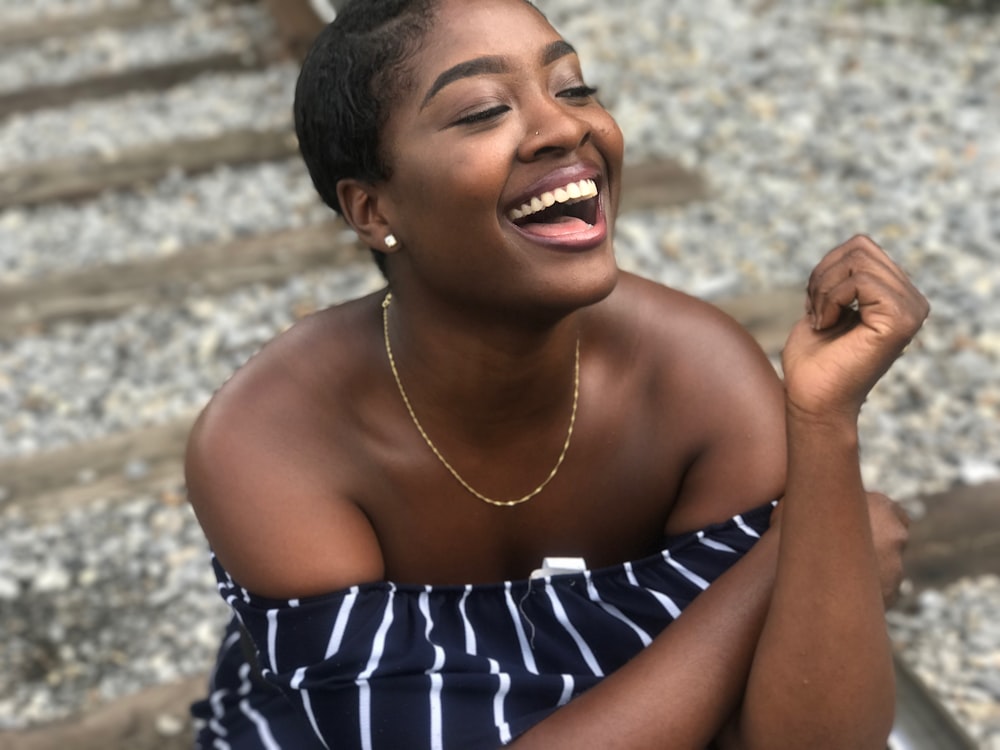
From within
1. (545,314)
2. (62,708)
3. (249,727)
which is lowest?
(62,708)

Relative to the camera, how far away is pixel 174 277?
15.2 ft

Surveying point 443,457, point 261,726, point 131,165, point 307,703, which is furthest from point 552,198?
point 131,165

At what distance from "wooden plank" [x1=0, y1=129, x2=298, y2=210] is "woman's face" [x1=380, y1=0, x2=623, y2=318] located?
11.4 feet

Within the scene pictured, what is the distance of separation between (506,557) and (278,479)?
1.35 ft

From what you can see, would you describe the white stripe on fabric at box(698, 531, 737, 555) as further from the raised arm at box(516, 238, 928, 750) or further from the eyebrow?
the eyebrow

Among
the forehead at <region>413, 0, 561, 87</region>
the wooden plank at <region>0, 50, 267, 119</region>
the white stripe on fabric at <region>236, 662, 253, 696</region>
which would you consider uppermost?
the forehead at <region>413, 0, 561, 87</region>

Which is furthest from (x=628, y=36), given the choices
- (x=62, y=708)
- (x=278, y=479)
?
(x=278, y=479)

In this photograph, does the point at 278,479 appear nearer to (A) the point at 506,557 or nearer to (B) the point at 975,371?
(A) the point at 506,557

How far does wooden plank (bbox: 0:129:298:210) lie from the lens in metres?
5.23

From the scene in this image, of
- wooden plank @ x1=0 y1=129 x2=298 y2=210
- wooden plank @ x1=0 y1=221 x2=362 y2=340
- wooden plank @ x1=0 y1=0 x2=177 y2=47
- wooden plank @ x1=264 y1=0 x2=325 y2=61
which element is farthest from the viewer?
wooden plank @ x1=0 y1=0 x2=177 y2=47

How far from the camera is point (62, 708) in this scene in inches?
120

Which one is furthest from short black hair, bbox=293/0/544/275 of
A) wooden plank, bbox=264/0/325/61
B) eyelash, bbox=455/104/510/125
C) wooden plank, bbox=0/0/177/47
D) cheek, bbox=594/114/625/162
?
wooden plank, bbox=0/0/177/47

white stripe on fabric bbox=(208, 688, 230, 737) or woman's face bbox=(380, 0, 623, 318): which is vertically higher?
woman's face bbox=(380, 0, 623, 318)

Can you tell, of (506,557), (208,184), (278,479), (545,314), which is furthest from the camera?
(208,184)
